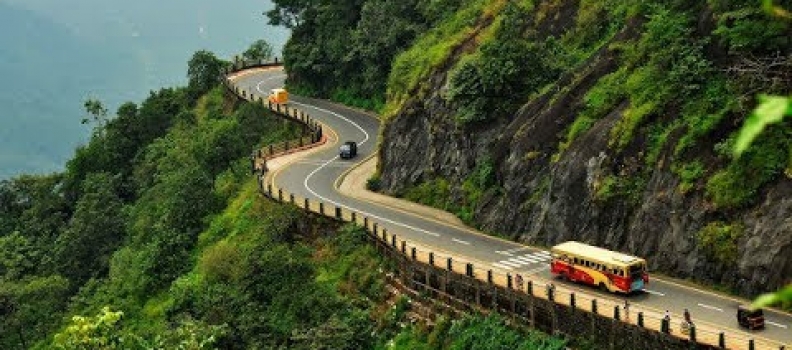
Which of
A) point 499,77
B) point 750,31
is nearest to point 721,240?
point 750,31

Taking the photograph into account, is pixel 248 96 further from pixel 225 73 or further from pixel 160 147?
pixel 225 73

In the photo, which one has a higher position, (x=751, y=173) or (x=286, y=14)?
(x=286, y=14)

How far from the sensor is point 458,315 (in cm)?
3434

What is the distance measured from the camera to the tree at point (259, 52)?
108750mm

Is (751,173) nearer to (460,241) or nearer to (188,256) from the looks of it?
(460,241)

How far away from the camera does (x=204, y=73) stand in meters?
95.6

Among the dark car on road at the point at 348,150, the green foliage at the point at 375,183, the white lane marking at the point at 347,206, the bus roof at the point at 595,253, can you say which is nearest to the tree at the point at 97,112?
the white lane marking at the point at 347,206

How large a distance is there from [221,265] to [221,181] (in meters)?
21.2

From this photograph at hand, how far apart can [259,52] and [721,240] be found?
3335 inches

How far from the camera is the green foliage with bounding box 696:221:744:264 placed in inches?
1217

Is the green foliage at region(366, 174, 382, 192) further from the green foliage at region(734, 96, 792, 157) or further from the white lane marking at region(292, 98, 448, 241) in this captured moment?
the green foliage at region(734, 96, 792, 157)

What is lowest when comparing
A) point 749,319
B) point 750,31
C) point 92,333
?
point 92,333

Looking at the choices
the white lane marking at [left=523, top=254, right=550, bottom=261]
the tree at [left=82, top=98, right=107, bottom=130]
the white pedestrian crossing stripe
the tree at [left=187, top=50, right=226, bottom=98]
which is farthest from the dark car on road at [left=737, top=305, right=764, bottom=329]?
the tree at [left=82, top=98, right=107, bottom=130]

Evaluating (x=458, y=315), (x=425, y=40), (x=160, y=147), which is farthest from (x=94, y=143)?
(x=458, y=315)
